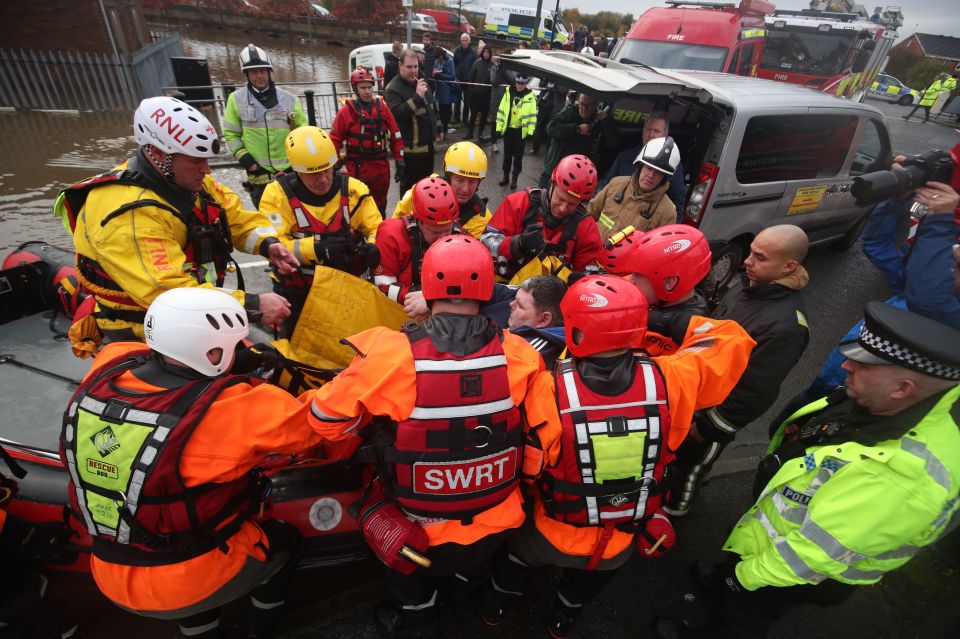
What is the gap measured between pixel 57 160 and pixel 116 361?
933 centimetres

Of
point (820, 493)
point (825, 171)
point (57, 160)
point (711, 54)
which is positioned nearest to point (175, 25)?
point (57, 160)

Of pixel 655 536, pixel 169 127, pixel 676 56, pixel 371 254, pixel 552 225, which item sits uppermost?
pixel 676 56

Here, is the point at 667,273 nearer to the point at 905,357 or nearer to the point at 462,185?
the point at 905,357

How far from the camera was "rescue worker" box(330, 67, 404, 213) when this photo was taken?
585 cm

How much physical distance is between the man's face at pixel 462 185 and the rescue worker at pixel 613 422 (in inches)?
83.8

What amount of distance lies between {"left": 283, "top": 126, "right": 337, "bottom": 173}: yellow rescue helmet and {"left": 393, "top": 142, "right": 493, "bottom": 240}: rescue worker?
69 centimetres

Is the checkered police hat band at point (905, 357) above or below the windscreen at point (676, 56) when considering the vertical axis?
below

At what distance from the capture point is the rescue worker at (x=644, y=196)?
394 centimetres

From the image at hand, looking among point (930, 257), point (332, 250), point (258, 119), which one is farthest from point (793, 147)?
point (258, 119)

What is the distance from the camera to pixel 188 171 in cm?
262

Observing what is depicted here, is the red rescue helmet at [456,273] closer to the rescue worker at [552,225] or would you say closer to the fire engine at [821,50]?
the rescue worker at [552,225]

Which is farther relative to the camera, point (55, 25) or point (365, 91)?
point (55, 25)

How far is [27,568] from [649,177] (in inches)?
186

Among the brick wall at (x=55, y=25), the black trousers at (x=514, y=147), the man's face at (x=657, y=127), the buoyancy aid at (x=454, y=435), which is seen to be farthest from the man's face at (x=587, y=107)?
the brick wall at (x=55, y=25)
